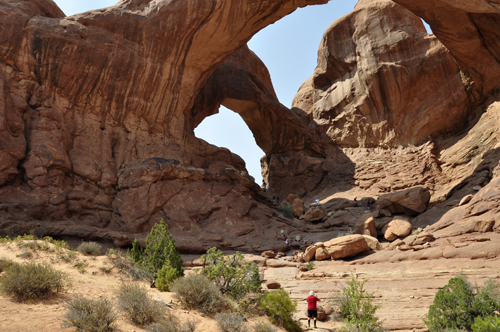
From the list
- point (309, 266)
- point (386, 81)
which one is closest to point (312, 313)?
point (309, 266)

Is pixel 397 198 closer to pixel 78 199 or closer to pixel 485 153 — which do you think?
pixel 485 153

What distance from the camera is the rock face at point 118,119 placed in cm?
1736

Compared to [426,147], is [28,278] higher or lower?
lower

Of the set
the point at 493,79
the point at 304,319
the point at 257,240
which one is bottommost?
the point at 304,319

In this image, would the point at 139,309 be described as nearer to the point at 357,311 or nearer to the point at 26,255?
the point at 357,311

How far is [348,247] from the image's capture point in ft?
48.9

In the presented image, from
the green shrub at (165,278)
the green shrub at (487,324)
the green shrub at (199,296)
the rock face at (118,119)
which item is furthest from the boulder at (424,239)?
the green shrub at (165,278)

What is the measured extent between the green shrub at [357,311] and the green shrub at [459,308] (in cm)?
135

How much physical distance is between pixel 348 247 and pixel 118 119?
Result: 51.1 ft

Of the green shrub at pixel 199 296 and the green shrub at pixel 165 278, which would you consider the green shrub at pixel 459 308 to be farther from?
the green shrub at pixel 165 278

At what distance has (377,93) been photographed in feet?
95.2

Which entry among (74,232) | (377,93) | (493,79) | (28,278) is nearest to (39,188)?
(74,232)

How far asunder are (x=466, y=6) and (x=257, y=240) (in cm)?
1619

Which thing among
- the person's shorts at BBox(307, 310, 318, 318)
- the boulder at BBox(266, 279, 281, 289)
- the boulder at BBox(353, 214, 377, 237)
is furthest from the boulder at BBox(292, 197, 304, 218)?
the person's shorts at BBox(307, 310, 318, 318)
